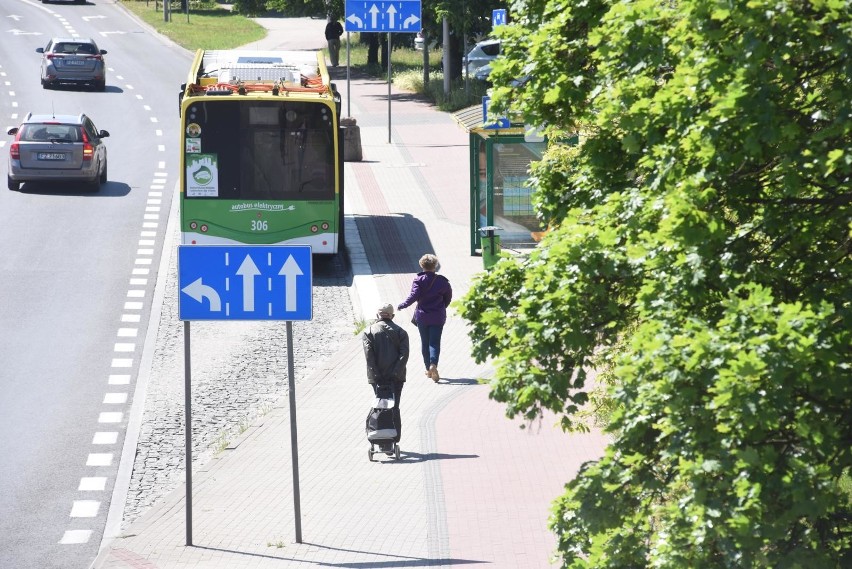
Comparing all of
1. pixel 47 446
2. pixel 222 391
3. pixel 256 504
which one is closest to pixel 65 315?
pixel 222 391

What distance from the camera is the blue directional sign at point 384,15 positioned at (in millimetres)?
33250

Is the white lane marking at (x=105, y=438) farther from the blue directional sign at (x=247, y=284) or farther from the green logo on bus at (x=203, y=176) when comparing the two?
the green logo on bus at (x=203, y=176)

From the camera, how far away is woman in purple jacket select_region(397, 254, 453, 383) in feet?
54.5

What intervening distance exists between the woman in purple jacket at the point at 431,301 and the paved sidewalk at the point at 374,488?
491 millimetres

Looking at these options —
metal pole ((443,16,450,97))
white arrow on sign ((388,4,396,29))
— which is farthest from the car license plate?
metal pole ((443,16,450,97))

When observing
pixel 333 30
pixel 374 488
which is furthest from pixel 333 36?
pixel 374 488

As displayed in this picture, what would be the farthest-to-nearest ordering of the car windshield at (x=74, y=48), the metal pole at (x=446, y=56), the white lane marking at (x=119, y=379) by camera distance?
the car windshield at (x=74, y=48) < the metal pole at (x=446, y=56) < the white lane marking at (x=119, y=379)

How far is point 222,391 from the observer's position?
1712 cm

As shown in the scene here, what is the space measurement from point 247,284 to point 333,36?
43.2 meters

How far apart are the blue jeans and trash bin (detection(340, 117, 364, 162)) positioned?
688 inches

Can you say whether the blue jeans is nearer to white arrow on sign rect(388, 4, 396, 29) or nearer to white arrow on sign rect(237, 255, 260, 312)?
white arrow on sign rect(237, 255, 260, 312)

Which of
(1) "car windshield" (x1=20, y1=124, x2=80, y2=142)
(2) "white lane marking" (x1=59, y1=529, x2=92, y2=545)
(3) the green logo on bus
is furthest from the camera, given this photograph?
(1) "car windshield" (x1=20, y1=124, x2=80, y2=142)

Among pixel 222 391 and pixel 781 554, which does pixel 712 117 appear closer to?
pixel 781 554

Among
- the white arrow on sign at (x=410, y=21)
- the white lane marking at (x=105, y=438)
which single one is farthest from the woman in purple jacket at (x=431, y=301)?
the white arrow on sign at (x=410, y=21)
